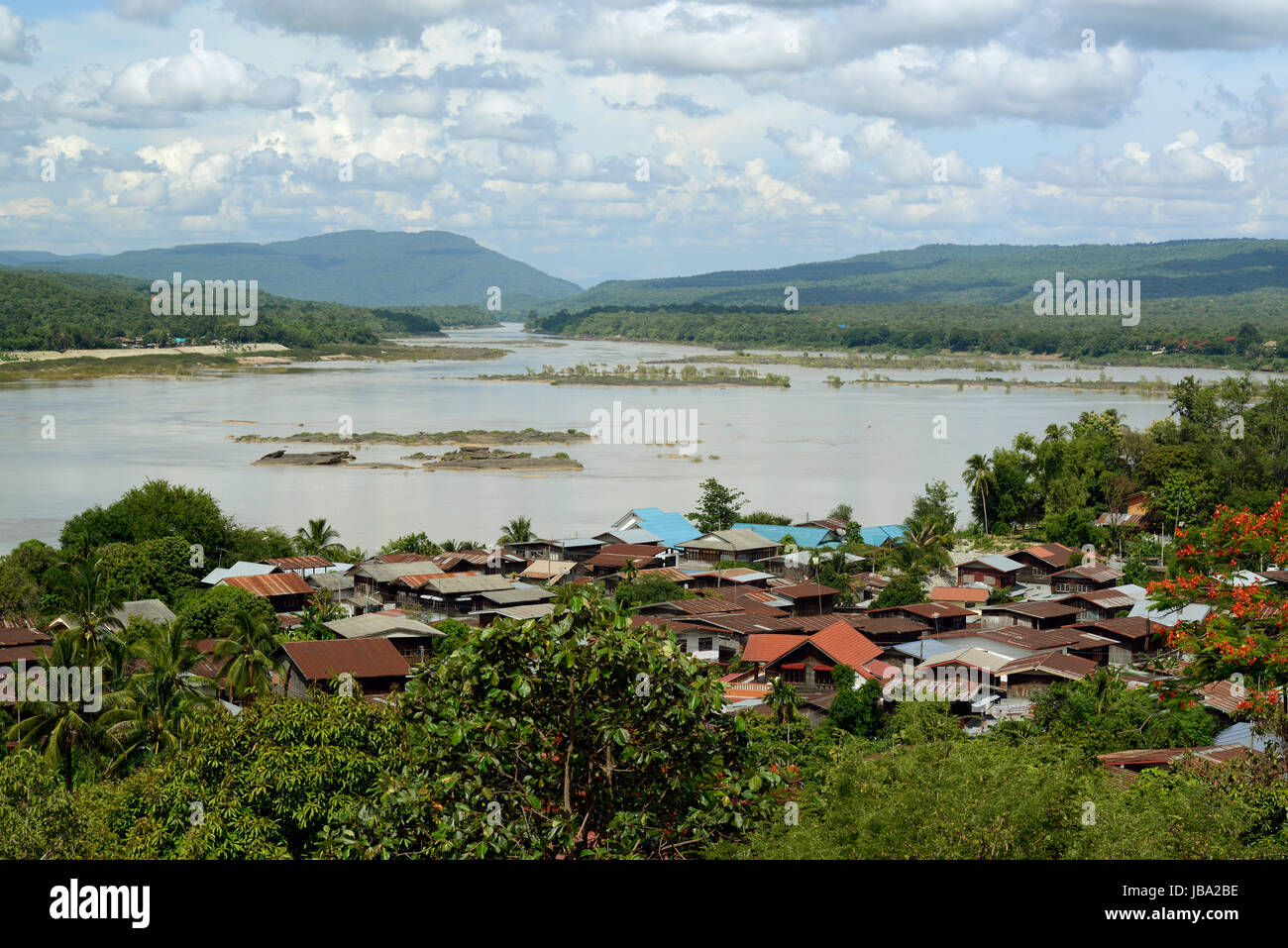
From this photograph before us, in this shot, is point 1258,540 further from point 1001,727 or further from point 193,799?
point 193,799

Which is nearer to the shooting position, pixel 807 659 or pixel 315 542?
pixel 807 659

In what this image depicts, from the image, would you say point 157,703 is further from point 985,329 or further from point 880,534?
point 985,329

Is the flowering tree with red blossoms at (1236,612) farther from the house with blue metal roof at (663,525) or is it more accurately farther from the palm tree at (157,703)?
the house with blue metal roof at (663,525)

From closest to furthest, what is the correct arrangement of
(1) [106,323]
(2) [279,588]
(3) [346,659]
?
(3) [346,659] < (2) [279,588] < (1) [106,323]

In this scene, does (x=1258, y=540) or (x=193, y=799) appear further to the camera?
(x=1258, y=540)

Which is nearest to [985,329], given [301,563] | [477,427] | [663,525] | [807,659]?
[477,427]
